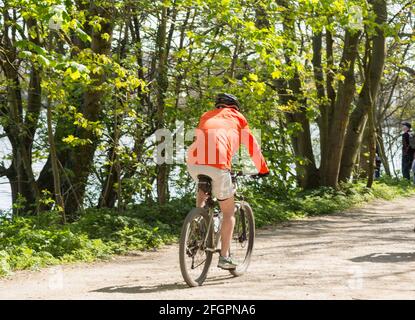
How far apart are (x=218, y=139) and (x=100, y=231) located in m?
4.26

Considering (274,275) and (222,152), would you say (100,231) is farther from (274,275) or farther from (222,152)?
(222,152)

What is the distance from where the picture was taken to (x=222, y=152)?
764 cm

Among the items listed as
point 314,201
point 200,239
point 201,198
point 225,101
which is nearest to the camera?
point 200,239

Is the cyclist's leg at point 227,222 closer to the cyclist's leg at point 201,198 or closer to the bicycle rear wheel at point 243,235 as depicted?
the cyclist's leg at point 201,198

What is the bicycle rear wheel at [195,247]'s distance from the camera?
741cm

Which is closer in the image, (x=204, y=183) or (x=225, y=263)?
(x=204, y=183)

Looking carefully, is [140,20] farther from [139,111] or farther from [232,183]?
[232,183]

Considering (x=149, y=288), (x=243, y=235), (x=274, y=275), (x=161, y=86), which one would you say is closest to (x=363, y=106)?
(x=161, y=86)

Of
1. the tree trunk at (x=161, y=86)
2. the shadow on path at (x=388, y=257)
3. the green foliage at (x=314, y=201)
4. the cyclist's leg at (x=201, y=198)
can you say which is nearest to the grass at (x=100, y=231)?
the green foliage at (x=314, y=201)

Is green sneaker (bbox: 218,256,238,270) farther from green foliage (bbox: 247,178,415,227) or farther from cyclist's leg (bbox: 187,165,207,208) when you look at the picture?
green foliage (bbox: 247,178,415,227)

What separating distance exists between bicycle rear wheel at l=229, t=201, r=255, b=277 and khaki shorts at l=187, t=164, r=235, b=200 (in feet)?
2.61

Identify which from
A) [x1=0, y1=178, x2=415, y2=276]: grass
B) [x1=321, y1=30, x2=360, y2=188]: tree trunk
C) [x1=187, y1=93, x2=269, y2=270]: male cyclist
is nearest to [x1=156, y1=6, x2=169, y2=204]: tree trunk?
[x1=0, y1=178, x2=415, y2=276]: grass

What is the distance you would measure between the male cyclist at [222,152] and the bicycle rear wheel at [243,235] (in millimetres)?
634

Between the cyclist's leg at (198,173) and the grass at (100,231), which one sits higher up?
the cyclist's leg at (198,173)
